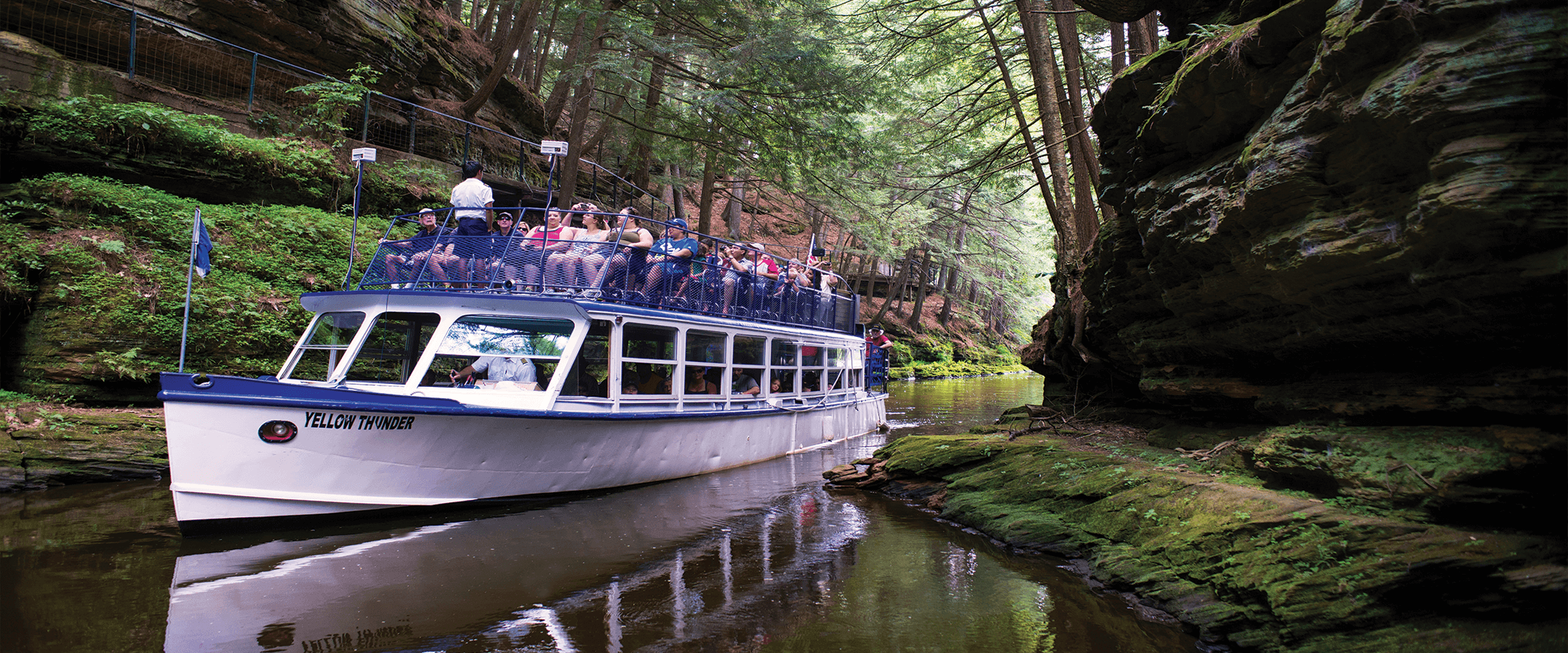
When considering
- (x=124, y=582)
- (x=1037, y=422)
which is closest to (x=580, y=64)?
(x=1037, y=422)

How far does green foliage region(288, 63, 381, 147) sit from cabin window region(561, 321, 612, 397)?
383 inches

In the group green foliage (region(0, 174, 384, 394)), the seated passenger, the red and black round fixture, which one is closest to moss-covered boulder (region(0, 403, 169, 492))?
green foliage (region(0, 174, 384, 394))

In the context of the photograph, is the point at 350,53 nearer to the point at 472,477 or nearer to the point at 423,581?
the point at 472,477

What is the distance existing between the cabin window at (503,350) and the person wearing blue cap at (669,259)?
1.59 metres

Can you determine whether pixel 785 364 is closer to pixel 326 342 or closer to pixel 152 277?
pixel 326 342

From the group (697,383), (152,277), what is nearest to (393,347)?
(697,383)

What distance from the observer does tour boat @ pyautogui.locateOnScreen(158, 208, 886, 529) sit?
6.90 meters

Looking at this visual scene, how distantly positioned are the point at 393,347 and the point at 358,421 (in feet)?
7.43

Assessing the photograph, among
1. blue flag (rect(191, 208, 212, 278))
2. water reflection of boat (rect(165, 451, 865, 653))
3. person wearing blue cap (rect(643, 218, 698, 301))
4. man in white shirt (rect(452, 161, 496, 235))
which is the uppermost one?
man in white shirt (rect(452, 161, 496, 235))

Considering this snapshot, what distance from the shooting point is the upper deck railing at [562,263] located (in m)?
9.11

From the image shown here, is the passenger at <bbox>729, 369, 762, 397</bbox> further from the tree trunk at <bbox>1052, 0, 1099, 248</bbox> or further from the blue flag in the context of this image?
the blue flag

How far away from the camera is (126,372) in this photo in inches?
382

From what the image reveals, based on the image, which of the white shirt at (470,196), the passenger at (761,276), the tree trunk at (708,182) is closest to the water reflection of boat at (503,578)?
the white shirt at (470,196)

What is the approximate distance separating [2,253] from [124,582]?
6.95m
